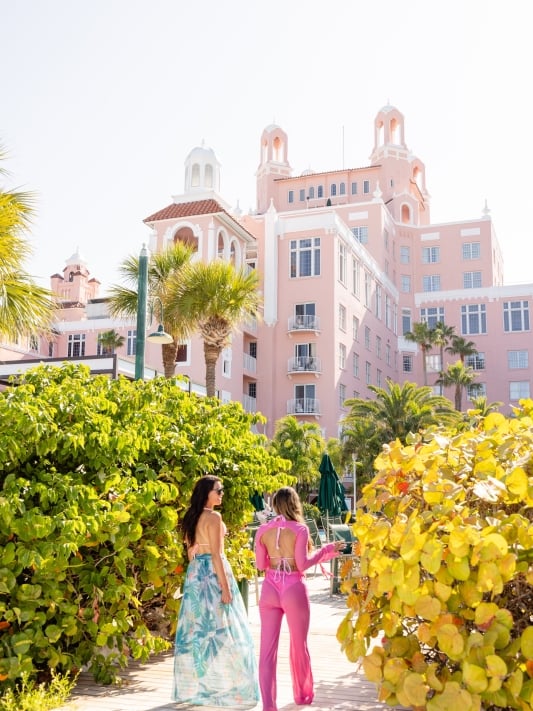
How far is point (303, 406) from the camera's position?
4072cm

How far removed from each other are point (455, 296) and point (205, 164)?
23534 millimetres

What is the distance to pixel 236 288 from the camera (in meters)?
21.8

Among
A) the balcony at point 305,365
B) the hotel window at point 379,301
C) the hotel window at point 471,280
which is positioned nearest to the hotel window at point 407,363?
the hotel window at point 379,301

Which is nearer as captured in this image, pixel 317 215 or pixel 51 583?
pixel 51 583

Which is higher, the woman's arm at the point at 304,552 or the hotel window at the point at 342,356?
the hotel window at the point at 342,356

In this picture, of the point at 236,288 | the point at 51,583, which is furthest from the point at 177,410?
the point at 236,288

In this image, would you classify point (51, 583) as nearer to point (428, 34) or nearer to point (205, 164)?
point (428, 34)

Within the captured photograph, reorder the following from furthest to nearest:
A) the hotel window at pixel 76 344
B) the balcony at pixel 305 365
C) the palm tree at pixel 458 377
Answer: the palm tree at pixel 458 377 → the hotel window at pixel 76 344 → the balcony at pixel 305 365

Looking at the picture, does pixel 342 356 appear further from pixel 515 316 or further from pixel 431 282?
pixel 431 282

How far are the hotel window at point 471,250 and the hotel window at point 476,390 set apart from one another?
465 inches

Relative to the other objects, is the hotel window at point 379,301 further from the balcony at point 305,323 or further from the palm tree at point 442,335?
the balcony at point 305,323

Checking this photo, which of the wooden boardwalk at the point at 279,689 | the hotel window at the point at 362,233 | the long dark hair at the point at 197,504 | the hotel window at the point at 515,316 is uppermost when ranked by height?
the hotel window at the point at 362,233

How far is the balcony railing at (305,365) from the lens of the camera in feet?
134

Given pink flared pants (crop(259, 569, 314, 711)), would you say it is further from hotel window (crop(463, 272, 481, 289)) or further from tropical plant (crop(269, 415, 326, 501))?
hotel window (crop(463, 272, 481, 289))
